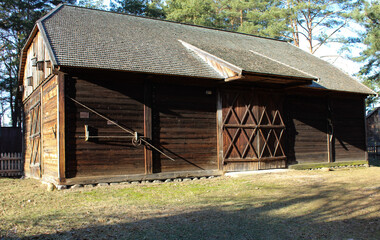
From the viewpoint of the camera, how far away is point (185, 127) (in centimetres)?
Answer: 1282

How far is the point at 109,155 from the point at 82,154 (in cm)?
84

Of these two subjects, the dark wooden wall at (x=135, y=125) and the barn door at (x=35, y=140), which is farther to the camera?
the barn door at (x=35, y=140)

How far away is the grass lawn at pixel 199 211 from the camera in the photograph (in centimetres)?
599

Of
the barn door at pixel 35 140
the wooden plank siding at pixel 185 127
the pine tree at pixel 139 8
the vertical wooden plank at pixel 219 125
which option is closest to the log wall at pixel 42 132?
the barn door at pixel 35 140

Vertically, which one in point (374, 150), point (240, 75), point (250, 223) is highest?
point (240, 75)

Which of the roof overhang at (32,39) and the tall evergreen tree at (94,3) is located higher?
the tall evergreen tree at (94,3)

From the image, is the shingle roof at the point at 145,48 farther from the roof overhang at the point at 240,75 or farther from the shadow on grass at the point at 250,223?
the shadow on grass at the point at 250,223

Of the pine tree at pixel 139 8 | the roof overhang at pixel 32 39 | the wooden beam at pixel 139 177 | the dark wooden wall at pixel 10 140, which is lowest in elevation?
the wooden beam at pixel 139 177

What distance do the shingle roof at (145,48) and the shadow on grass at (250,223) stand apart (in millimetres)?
5449

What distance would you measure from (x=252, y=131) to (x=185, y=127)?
285 centimetres

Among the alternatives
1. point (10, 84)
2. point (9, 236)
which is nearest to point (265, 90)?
point (9, 236)

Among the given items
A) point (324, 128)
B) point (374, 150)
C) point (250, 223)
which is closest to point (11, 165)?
point (250, 223)

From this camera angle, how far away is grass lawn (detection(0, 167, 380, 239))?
19.7ft

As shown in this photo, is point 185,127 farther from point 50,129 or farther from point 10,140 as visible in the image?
point 10,140
